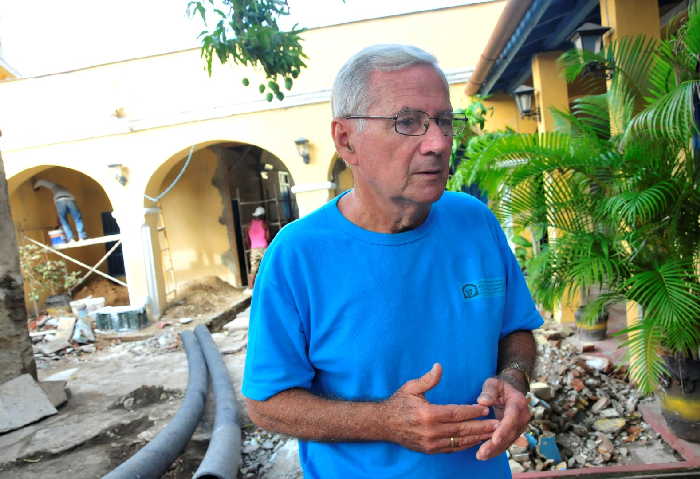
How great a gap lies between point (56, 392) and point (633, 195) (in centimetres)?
580

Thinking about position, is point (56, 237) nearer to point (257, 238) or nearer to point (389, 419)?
point (257, 238)

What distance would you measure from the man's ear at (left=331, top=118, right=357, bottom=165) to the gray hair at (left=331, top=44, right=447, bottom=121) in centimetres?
3

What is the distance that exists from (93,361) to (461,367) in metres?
8.12

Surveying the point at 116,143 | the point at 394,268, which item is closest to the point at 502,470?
the point at 394,268

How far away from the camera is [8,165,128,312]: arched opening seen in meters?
12.1

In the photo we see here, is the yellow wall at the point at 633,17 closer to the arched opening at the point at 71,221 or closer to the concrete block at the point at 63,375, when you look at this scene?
the concrete block at the point at 63,375

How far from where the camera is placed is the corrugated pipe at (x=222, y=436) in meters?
2.92

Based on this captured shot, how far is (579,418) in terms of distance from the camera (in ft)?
13.9

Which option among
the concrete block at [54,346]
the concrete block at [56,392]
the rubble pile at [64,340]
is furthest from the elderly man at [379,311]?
the concrete block at [54,346]

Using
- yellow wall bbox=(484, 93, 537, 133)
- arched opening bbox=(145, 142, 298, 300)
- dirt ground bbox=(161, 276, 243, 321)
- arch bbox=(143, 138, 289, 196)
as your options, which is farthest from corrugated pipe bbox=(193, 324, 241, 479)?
arched opening bbox=(145, 142, 298, 300)

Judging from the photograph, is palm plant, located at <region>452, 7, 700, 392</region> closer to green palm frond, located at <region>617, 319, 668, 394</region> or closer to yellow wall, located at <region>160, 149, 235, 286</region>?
green palm frond, located at <region>617, 319, 668, 394</region>

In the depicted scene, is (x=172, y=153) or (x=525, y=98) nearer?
(x=525, y=98)

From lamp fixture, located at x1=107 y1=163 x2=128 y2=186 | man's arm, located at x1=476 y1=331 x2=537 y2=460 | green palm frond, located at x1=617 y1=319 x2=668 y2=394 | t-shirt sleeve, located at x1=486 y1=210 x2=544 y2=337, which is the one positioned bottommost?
green palm frond, located at x1=617 y1=319 x2=668 y2=394

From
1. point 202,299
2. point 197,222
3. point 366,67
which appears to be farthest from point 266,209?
point 366,67
